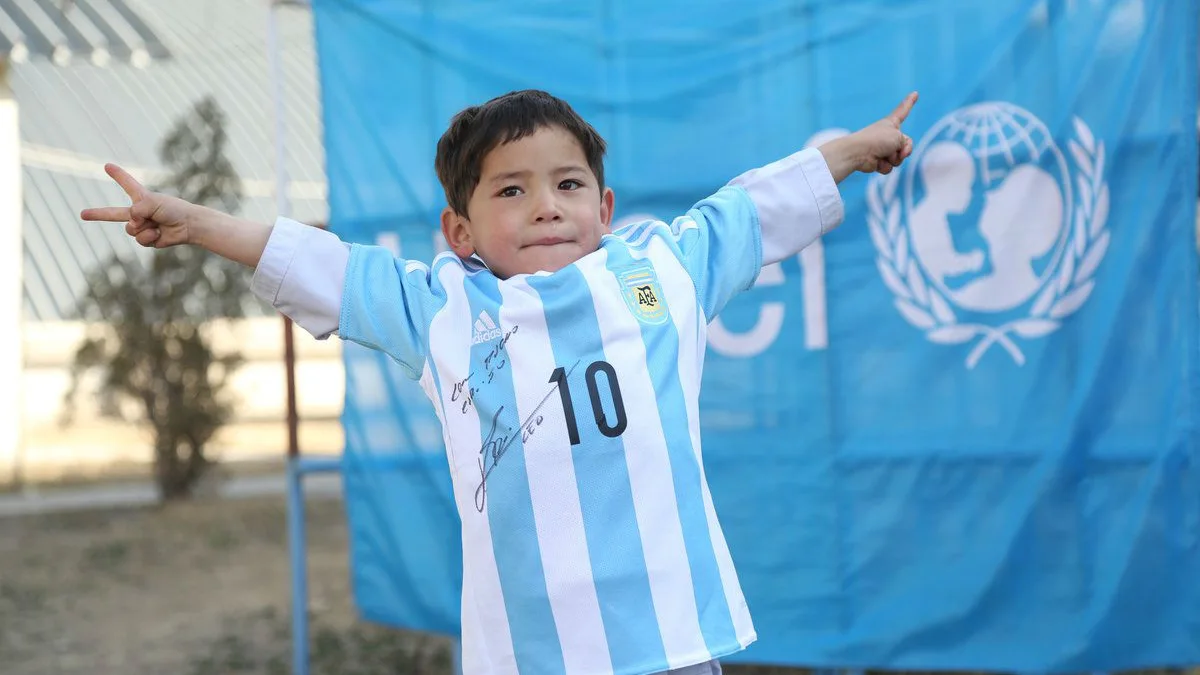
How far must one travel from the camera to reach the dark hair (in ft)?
6.03

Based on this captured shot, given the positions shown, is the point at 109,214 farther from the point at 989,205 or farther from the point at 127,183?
the point at 989,205

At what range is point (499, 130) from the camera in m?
1.84

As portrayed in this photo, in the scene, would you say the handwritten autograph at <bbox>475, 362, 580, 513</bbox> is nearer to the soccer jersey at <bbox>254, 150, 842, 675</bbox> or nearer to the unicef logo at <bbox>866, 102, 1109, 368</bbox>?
the soccer jersey at <bbox>254, 150, 842, 675</bbox>

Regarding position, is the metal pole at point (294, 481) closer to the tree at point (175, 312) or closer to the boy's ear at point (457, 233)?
the boy's ear at point (457, 233)

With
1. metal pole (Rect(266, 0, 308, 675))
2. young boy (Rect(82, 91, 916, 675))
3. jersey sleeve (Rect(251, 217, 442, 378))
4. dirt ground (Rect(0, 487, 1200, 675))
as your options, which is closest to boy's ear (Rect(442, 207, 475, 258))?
young boy (Rect(82, 91, 916, 675))

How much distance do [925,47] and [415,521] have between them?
1973mm

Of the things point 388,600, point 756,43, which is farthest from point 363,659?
point 756,43

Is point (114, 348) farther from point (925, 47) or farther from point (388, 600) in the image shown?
point (925, 47)

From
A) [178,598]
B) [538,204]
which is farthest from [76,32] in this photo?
[538,204]

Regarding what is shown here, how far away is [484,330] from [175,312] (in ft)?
23.2

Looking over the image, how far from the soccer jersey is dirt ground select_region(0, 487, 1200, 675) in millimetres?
2728

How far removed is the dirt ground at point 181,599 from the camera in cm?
469

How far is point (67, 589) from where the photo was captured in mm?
6078

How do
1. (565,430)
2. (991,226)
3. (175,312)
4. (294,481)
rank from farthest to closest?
(175,312) < (294,481) < (991,226) < (565,430)
